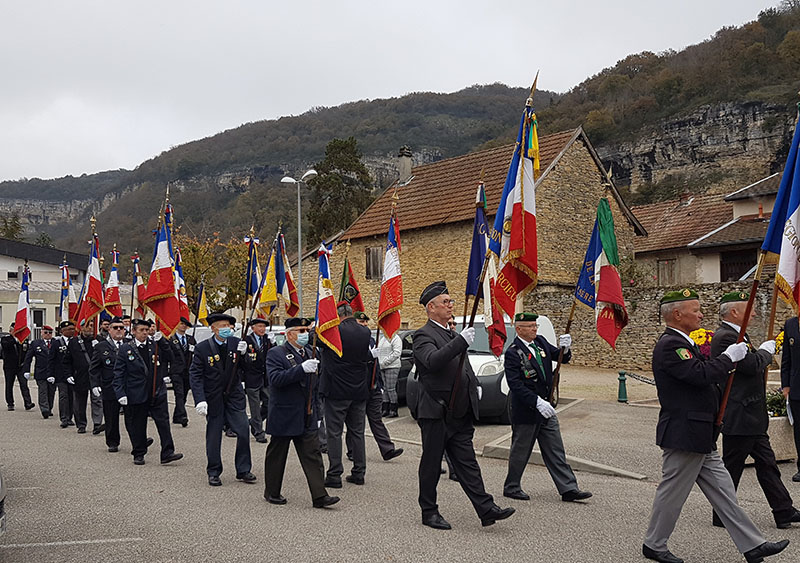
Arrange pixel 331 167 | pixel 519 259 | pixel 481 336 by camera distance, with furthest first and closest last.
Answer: pixel 331 167 → pixel 481 336 → pixel 519 259

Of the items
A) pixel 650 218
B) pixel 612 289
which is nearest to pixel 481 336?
pixel 612 289

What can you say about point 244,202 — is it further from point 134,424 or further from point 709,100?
point 134,424

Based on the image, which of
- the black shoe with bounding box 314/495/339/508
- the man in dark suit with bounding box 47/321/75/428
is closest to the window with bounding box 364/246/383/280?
the man in dark suit with bounding box 47/321/75/428

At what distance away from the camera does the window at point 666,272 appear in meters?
36.4

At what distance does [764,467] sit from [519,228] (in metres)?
3.06

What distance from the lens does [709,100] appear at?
77.3 meters

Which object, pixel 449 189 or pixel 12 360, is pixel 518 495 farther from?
pixel 449 189

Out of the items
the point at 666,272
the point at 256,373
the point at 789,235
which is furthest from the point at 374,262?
the point at 789,235

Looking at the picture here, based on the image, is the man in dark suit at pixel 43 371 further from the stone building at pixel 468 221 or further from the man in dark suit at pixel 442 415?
the stone building at pixel 468 221

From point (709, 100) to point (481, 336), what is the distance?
7344 cm

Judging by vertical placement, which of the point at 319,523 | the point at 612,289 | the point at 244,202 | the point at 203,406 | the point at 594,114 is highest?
the point at 594,114

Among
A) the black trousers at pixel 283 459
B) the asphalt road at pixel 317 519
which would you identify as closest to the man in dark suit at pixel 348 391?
the asphalt road at pixel 317 519

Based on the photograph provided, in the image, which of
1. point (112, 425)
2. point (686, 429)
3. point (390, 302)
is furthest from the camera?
point (112, 425)

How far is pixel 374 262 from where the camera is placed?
3278cm
